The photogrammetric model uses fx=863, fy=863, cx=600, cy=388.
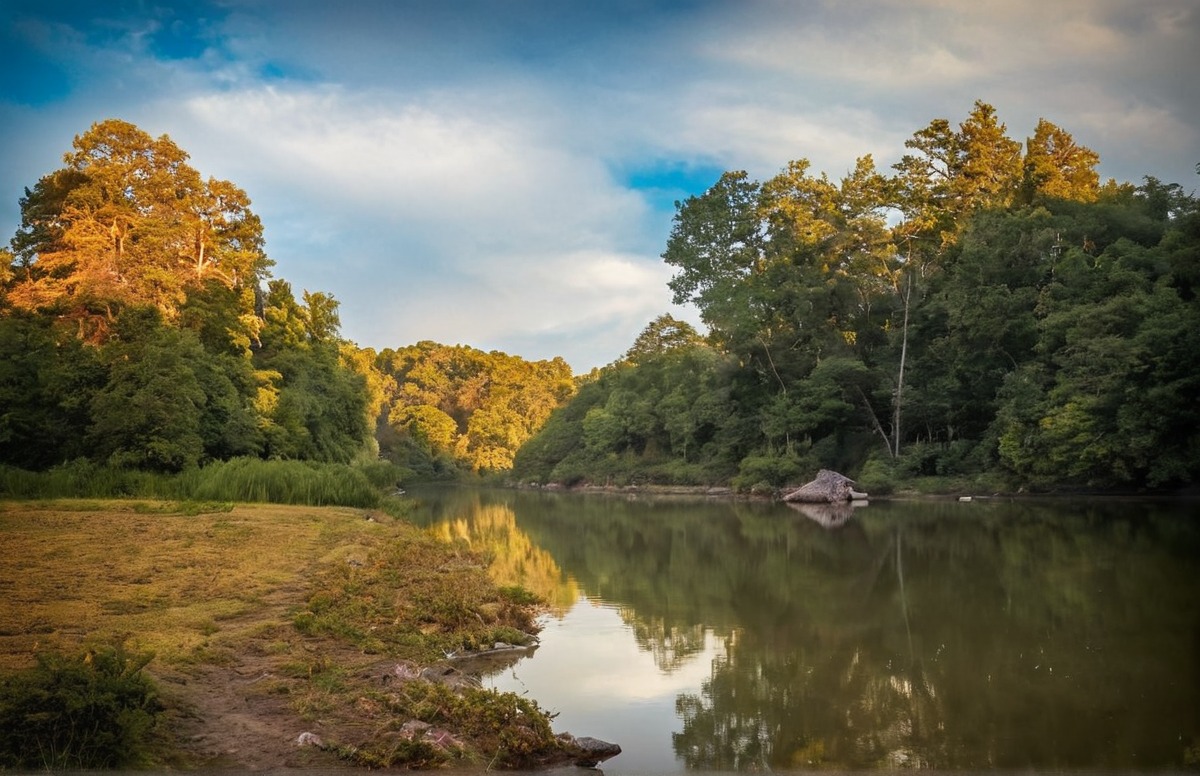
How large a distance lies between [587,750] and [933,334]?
34.0m

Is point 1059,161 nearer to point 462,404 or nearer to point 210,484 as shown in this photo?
point 210,484

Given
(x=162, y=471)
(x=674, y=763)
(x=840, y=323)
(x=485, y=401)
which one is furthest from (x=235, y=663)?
(x=485, y=401)

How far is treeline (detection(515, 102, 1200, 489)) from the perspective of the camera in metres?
23.9

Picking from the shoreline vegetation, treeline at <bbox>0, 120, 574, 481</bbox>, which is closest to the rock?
the shoreline vegetation

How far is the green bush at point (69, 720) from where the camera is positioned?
4.01 m

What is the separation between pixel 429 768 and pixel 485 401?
257ft

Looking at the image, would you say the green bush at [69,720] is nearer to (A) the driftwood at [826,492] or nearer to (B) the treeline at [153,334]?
(B) the treeline at [153,334]

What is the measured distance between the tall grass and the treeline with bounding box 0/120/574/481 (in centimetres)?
58

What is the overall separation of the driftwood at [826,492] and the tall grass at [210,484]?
1740 cm

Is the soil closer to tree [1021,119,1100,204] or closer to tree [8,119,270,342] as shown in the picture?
tree [8,119,270,342]

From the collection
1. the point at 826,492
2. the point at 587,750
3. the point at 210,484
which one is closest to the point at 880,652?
the point at 587,750

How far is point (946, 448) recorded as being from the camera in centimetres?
3341

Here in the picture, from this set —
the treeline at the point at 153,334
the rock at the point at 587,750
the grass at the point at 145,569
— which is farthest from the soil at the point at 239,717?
the treeline at the point at 153,334

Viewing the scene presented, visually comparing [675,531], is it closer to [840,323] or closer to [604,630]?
[604,630]
